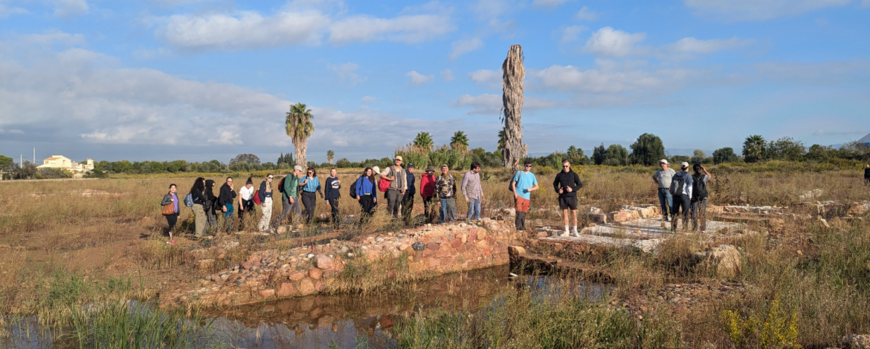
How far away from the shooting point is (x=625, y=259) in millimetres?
7355

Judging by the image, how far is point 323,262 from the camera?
22.3ft

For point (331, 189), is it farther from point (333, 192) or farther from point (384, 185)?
point (384, 185)

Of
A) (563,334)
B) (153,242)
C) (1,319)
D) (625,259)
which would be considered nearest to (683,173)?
(625,259)

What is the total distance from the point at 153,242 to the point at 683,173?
10204 mm

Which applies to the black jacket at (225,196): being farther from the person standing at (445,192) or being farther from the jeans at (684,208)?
the jeans at (684,208)

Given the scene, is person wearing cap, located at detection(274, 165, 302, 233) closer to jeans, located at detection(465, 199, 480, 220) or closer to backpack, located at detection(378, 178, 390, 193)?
backpack, located at detection(378, 178, 390, 193)

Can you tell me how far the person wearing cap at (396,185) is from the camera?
1042cm

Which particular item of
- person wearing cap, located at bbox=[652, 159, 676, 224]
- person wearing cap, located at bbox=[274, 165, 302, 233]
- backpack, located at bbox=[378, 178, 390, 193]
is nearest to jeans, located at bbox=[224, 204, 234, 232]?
person wearing cap, located at bbox=[274, 165, 302, 233]

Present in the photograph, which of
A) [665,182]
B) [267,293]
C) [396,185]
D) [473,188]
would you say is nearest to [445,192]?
[473,188]

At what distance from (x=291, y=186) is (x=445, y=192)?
3576 mm

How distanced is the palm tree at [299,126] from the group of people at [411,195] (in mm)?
24646

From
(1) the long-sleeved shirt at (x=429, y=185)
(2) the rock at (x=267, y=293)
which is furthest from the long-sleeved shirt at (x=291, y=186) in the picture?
(2) the rock at (x=267, y=293)

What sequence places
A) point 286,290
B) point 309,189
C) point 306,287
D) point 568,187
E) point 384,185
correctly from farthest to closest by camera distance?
point 384,185
point 309,189
point 568,187
point 306,287
point 286,290

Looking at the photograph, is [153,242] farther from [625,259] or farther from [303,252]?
[625,259]
